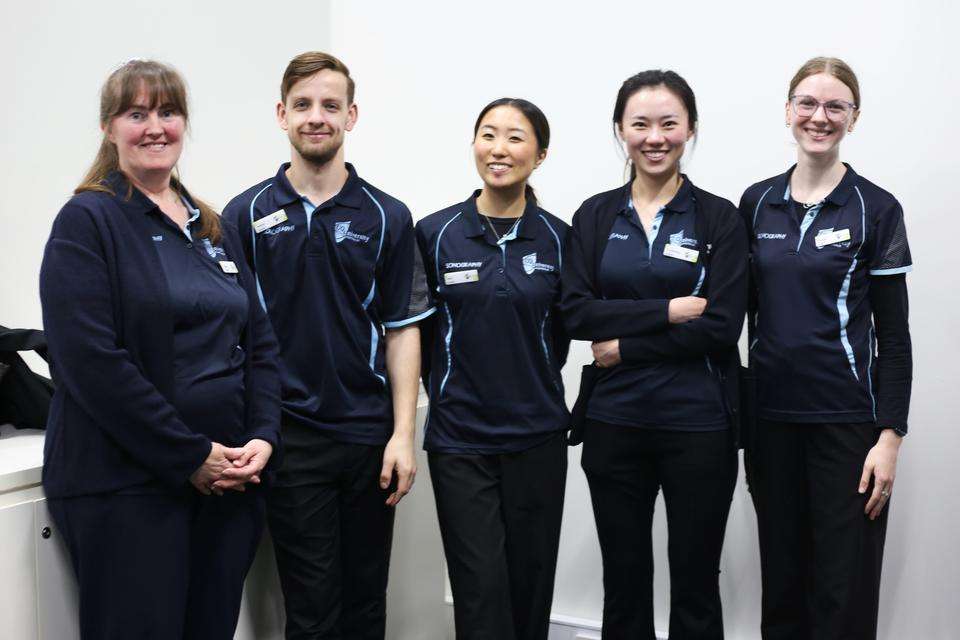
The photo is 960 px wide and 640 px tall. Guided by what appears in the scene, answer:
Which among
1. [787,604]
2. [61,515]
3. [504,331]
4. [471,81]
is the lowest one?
[787,604]

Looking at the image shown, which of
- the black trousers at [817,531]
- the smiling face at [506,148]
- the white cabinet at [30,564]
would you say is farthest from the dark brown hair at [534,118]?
the white cabinet at [30,564]

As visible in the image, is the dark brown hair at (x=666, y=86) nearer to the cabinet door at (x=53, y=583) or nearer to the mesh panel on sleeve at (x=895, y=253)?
the mesh panel on sleeve at (x=895, y=253)

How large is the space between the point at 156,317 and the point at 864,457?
160 cm

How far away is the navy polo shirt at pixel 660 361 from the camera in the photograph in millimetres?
2215

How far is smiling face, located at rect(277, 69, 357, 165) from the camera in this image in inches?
86.3

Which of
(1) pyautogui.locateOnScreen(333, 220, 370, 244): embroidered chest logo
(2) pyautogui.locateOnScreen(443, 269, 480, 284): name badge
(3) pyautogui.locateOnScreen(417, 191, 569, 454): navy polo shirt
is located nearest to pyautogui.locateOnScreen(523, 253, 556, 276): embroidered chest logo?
(3) pyautogui.locateOnScreen(417, 191, 569, 454): navy polo shirt

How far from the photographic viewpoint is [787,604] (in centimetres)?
239

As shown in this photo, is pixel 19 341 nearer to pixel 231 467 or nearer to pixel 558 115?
pixel 231 467

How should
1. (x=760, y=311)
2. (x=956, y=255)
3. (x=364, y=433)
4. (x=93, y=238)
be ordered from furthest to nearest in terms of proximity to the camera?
(x=956, y=255), (x=760, y=311), (x=364, y=433), (x=93, y=238)

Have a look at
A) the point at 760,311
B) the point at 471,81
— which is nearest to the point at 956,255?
the point at 760,311

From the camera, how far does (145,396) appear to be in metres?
1.66

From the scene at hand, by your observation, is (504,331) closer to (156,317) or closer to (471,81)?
(156,317)

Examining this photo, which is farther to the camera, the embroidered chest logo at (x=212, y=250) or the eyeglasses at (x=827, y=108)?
the eyeglasses at (x=827, y=108)

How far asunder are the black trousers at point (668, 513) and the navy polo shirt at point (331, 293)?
0.54 m
